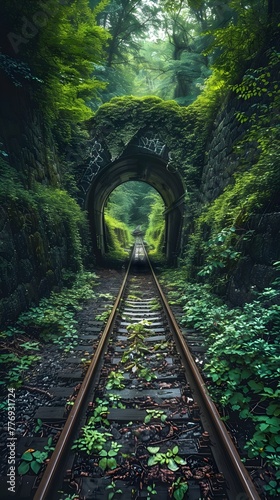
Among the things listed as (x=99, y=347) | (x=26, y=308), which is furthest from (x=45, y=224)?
(x=99, y=347)

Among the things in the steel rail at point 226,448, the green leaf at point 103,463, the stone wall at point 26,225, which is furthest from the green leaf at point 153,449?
the stone wall at point 26,225

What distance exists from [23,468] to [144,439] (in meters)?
1.14

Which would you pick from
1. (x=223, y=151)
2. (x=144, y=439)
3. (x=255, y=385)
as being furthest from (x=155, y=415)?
(x=223, y=151)

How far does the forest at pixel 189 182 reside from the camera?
3725 millimetres

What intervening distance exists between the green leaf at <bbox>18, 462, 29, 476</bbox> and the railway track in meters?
0.27

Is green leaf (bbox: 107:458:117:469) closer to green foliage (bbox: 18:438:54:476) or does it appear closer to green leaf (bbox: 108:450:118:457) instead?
green leaf (bbox: 108:450:118:457)

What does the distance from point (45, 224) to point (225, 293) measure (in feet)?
15.5

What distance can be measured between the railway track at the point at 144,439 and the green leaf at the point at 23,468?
275 millimetres

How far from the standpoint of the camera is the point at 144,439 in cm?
277

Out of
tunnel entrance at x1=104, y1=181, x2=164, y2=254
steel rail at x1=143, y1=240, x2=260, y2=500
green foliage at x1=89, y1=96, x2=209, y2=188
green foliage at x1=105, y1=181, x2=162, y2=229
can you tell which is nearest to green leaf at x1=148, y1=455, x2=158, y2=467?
steel rail at x1=143, y1=240, x2=260, y2=500

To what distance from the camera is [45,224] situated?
7.02 m

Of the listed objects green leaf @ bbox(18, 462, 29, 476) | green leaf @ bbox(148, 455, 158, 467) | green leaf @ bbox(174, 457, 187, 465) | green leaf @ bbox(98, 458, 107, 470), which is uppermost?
green leaf @ bbox(174, 457, 187, 465)

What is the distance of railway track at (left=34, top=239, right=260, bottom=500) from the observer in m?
2.22

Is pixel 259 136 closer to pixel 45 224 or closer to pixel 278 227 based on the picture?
pixel 278 227
